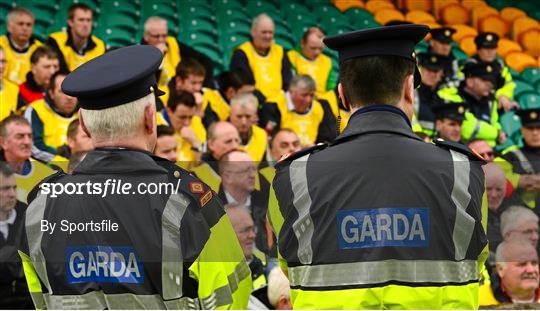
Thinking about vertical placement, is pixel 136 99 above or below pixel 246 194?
above

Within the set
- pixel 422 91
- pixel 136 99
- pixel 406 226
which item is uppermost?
pixel 136 99

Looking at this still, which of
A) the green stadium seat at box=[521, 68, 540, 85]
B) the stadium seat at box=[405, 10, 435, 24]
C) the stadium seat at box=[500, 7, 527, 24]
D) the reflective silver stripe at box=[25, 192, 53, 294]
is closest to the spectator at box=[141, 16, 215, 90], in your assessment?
the stadium seat at box=[405, 10, 435, 24]

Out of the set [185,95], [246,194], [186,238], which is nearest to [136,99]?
[186,238]

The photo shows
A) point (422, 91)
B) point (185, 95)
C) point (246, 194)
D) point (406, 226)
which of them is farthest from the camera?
point (422, 91)

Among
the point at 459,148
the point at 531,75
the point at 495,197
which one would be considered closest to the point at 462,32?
the point at 531,75

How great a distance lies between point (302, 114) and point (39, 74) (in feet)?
6.64

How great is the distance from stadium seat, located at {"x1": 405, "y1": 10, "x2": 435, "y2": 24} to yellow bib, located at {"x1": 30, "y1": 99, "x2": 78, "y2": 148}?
5016mm

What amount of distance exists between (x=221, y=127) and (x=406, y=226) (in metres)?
4.22

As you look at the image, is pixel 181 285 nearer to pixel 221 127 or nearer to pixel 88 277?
pixel 88 277

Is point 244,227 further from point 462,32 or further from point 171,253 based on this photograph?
point 462,32

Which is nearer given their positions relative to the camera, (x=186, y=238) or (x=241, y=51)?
(x=186, y=238)

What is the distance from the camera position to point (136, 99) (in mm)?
2514

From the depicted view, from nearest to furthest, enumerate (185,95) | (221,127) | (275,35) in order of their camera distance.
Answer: (221,127) → (185,95) → (275,35)

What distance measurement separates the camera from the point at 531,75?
33.6 feet
